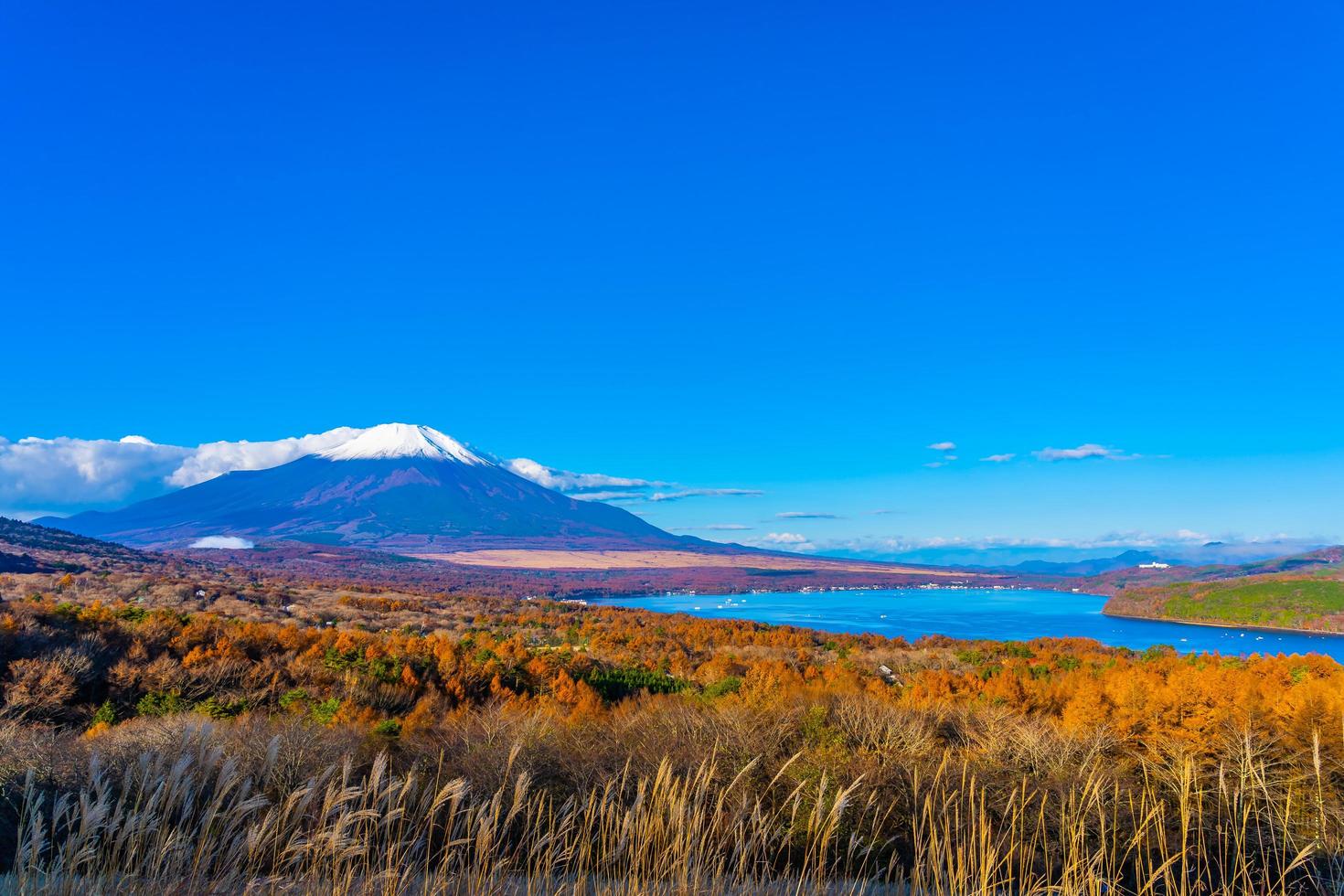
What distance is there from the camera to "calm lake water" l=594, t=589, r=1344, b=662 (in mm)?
60219

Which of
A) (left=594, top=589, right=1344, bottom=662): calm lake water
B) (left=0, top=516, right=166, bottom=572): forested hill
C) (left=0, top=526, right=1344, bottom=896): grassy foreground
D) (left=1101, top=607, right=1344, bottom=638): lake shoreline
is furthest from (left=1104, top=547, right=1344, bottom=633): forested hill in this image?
(left=0, top=516, right=166, bottom=572): forested hill

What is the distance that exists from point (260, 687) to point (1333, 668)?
27.5m

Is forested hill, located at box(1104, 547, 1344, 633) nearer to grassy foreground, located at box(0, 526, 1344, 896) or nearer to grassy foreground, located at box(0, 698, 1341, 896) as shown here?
grassy foreground, located at box(0, 526, 1344, 896)

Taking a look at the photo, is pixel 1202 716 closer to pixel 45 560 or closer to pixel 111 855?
pixel 111 855

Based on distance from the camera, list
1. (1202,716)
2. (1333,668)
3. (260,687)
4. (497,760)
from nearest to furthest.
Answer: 1. (497,760)
2. (1202,716)
3. (260,687)
4. (1333,668)

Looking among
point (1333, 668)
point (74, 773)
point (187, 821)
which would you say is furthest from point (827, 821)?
point (1333, 668)

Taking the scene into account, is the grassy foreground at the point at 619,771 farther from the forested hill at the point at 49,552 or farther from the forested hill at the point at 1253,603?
the forested hill at the point at 1253,603

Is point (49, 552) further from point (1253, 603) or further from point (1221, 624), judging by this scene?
point (1253, 603)

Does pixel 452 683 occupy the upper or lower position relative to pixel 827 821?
lower

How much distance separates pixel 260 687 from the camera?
48.8ft

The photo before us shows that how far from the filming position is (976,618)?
80.1 m

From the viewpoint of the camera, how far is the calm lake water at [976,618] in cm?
6022

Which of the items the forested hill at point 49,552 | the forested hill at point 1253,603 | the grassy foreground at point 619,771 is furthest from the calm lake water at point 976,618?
the forested hill at point 49,552

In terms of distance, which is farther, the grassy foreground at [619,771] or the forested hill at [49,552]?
the forested hill at [49,552]
